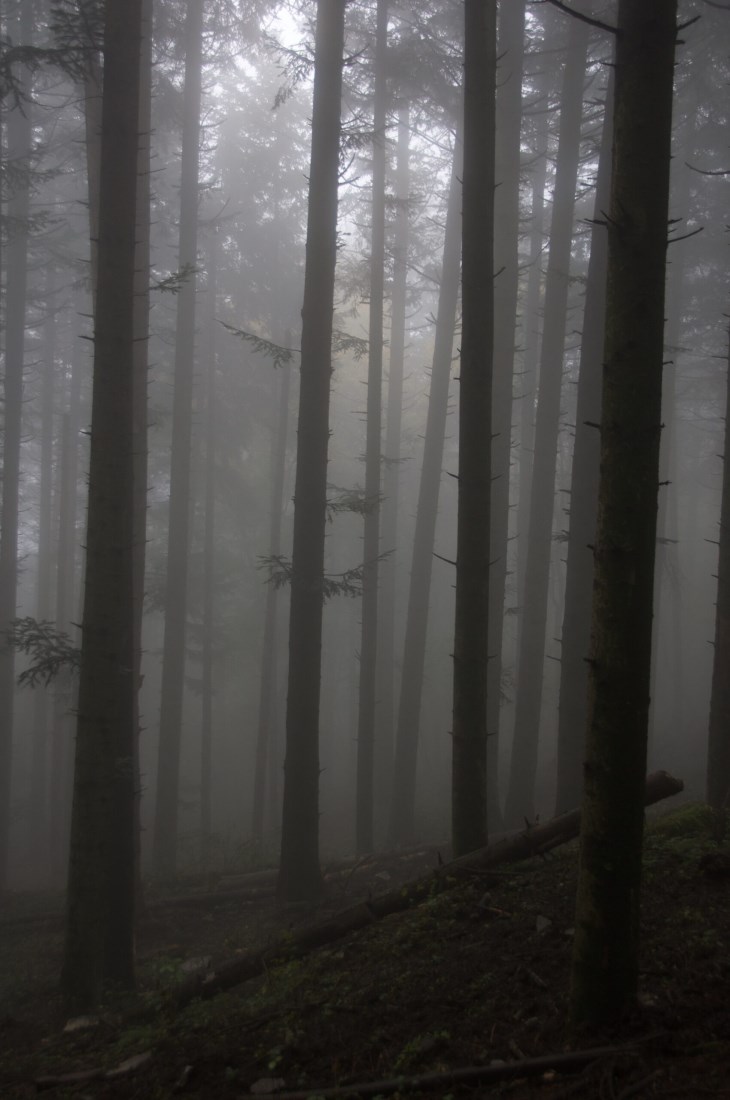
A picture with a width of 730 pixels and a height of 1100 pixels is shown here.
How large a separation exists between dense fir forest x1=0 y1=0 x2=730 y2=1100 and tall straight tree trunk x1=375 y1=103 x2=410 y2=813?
0.35ft

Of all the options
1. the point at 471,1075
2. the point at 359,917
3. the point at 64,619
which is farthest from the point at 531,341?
the point at 471,1075

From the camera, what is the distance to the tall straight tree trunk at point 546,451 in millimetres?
13594

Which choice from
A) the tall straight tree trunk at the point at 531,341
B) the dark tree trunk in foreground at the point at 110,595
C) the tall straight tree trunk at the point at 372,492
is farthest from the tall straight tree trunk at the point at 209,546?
the dark tree trunk in foreground at the point at 110,595

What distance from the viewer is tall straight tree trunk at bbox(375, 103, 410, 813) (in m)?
19.3

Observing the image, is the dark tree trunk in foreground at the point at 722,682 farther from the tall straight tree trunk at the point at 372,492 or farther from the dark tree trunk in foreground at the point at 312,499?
the tall straight tree trunk at the point at 372,492

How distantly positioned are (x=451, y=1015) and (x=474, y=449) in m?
4.99

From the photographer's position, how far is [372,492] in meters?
15.7

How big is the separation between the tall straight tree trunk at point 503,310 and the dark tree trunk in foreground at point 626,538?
8974 millimetres

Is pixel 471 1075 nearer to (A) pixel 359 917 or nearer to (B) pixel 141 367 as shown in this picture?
(A) pixel 359 917

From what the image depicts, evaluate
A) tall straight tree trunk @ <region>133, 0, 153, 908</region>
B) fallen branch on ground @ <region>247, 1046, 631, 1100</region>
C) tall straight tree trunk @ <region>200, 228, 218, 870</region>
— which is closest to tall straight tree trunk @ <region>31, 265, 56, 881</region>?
tall straight tree trunk @ <region>200, 228, 218, 870</region>

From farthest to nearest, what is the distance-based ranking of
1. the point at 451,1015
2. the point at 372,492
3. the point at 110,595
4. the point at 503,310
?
1. the point at 372,492
2. the point at 503,310
3. the point at 110,595
4. the point at 451,1015

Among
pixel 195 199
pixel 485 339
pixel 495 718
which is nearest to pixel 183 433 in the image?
pixel 195 199

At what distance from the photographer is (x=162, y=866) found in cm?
1507

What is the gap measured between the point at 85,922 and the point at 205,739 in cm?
1430
